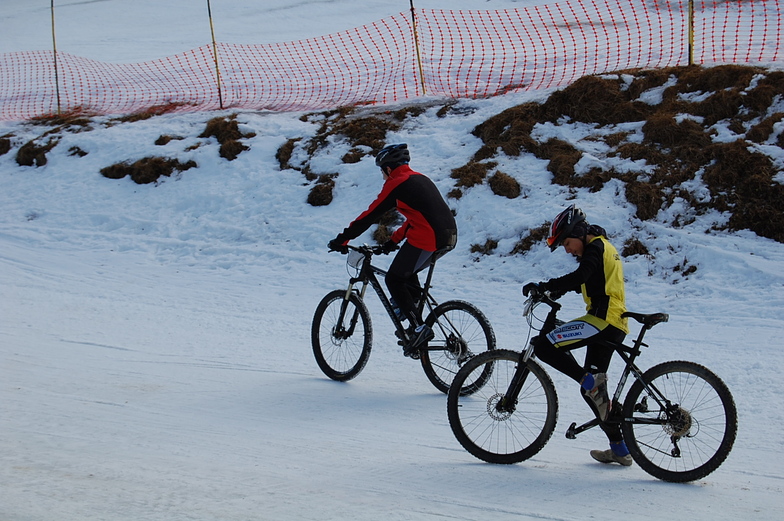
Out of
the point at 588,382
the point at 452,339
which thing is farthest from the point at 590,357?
the point at 452,339

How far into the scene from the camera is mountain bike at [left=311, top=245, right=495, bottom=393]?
20.1 feet

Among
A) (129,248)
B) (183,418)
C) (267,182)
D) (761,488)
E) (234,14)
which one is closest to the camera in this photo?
(761,488)

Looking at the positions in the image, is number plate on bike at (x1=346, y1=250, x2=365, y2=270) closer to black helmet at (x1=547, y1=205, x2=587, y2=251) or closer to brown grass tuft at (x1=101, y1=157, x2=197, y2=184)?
black helmet at (x1=547, y1=205, x2=587, y2=251)

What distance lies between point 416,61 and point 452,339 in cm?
1511

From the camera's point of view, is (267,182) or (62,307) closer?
(62,307)

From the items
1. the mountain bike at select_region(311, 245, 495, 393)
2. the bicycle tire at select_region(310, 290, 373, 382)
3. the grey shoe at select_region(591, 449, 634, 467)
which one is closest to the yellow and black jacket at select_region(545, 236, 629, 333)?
the grey shoe at select_region(591, 449, 634, 467)

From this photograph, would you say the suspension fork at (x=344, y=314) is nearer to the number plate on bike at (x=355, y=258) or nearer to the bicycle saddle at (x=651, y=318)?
the number plate on bike at (x=355, y=258)

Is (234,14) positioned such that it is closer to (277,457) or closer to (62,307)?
(62,307)

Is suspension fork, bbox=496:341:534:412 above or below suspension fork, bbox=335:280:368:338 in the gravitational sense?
above

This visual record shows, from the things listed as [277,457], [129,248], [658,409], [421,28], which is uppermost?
[421,28]

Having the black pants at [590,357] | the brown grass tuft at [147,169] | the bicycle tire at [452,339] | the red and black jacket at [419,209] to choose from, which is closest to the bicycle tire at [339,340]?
the bicycle tire at [452,339]

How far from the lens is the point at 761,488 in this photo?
426 cm

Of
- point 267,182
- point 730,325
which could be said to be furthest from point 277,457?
point 267,182

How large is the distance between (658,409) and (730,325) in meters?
3.80
